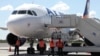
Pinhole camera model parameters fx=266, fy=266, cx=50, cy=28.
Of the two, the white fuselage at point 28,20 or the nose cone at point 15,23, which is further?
the white fuselage at point 28,20

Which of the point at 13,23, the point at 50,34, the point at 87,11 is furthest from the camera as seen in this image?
the point at 87,11

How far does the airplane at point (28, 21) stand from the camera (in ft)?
55.8

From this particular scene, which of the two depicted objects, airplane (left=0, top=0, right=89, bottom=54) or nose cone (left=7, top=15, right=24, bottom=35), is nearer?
nose cone (left=7, top=15, right=24, bottom=35)

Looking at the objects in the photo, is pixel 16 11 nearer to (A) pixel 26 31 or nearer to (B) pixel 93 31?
Answer: (A) pixel 26 31

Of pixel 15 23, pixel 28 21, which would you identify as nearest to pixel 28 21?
pixel 28 21

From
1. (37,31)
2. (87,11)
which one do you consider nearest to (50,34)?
(37,31)

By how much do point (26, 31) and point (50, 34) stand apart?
11.5 ft

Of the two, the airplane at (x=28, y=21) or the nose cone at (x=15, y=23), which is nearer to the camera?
the nose cone at (x=15, y=23)

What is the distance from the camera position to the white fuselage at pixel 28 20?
17.0 m

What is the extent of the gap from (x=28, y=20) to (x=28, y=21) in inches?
3.2

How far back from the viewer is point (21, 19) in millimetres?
17094

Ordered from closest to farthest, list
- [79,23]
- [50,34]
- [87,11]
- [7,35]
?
[79,23] < [50,34] < [7,35] < [87,11]

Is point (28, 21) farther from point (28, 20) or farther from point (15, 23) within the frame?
point (15, 23)

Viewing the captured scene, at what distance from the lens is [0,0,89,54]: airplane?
17000 mm
